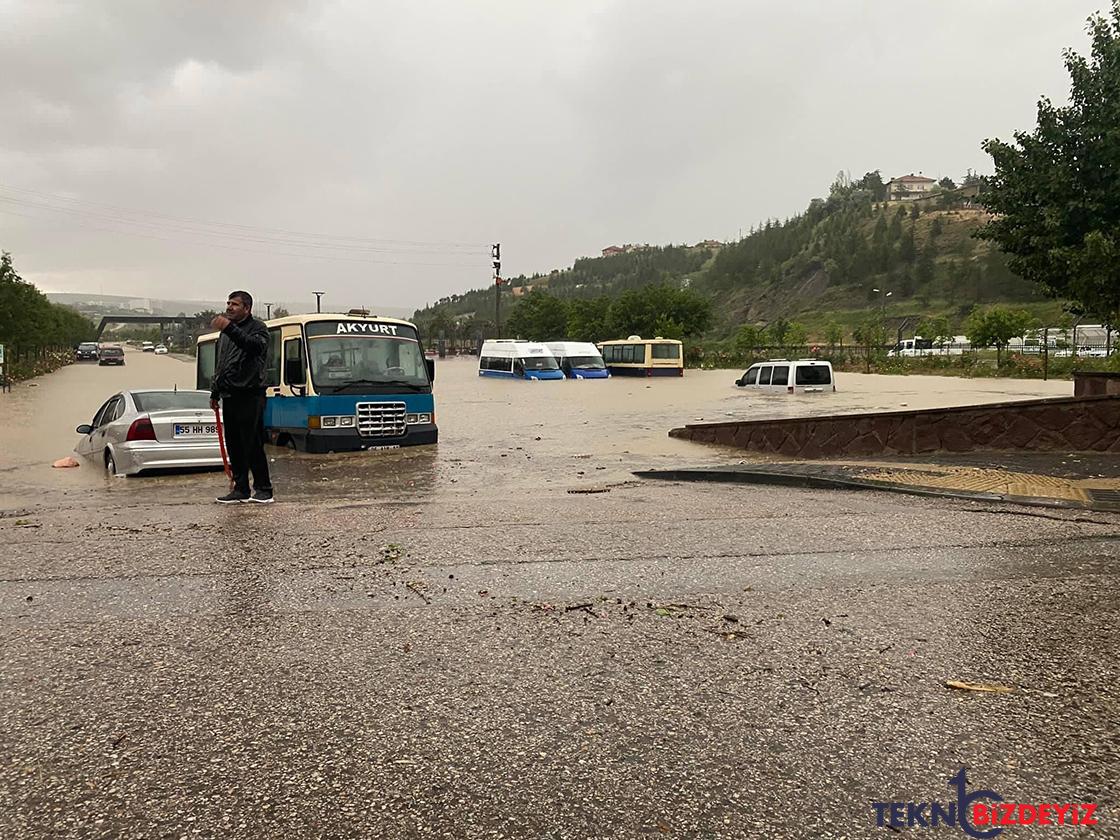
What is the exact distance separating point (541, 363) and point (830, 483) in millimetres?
45720

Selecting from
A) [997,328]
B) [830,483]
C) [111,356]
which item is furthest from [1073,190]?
[111,356]

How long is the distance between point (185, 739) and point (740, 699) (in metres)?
2.11

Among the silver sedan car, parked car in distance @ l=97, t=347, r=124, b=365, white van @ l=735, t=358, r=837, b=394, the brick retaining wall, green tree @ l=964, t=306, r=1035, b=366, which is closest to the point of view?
the brick retaining wall

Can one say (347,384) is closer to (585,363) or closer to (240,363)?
(240,363)

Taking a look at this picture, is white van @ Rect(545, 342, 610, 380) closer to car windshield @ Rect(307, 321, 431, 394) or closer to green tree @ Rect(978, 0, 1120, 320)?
car windshield @ Rect(307, 321, 431, 394)

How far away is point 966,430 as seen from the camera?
12.5 metres

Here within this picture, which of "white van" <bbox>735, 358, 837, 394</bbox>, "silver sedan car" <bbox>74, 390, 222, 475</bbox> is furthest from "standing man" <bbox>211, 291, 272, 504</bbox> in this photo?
"white van" <bbox>735, 358, 837, 394</bbox>

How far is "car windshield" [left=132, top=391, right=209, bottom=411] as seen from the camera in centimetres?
1270

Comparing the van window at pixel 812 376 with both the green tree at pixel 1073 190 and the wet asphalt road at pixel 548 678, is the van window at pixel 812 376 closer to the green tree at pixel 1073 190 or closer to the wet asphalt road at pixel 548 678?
the green tree at pixel 1073 190

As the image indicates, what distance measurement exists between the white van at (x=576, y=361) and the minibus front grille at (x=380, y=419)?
133 ft

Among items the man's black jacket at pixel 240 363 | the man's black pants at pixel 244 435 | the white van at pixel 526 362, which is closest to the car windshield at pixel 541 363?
the white van at pixel 526 362

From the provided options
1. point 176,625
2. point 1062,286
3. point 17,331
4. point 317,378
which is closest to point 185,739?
point 176,625

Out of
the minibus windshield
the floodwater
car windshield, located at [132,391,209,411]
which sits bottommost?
the floodwater

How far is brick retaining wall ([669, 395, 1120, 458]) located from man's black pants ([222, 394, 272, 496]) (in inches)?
349
